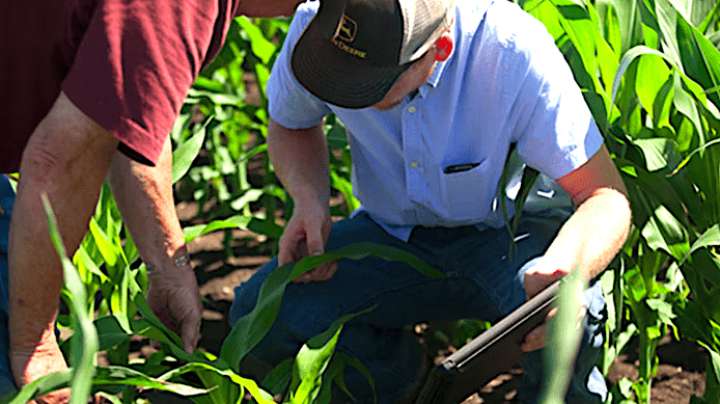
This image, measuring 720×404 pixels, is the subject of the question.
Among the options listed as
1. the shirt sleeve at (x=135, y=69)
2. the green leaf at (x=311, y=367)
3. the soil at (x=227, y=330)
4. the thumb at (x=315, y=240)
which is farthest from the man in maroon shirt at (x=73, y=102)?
the soil at (x=227, y=330)

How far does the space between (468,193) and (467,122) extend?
0.37ft

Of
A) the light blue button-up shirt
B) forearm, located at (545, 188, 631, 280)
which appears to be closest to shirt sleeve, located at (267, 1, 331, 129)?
the light blue button-up shirt

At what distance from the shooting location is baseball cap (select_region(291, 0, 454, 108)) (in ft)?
A: 5.84

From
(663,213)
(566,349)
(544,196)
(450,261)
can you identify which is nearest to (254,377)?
(450,261)

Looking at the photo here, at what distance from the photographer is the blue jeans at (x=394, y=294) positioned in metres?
2.13

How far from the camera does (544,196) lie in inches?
85.3

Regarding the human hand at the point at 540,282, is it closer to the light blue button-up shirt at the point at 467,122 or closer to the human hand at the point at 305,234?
the light blue button-up shirt at the point at 467,122

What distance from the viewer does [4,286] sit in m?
1.87

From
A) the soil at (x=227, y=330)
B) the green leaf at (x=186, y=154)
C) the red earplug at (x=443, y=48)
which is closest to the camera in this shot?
the red earplug at (x=443, y=48)

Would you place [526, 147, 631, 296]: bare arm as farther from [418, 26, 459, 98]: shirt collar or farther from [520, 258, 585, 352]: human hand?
[418, 26, 459, 98]: shirt collar

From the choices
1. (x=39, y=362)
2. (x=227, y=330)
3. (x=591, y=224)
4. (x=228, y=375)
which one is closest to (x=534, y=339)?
(x=591, y=224)

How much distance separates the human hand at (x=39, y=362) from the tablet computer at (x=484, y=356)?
17.5 inches

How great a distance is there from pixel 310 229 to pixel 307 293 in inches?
5.0

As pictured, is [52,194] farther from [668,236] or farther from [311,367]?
[668,236]
